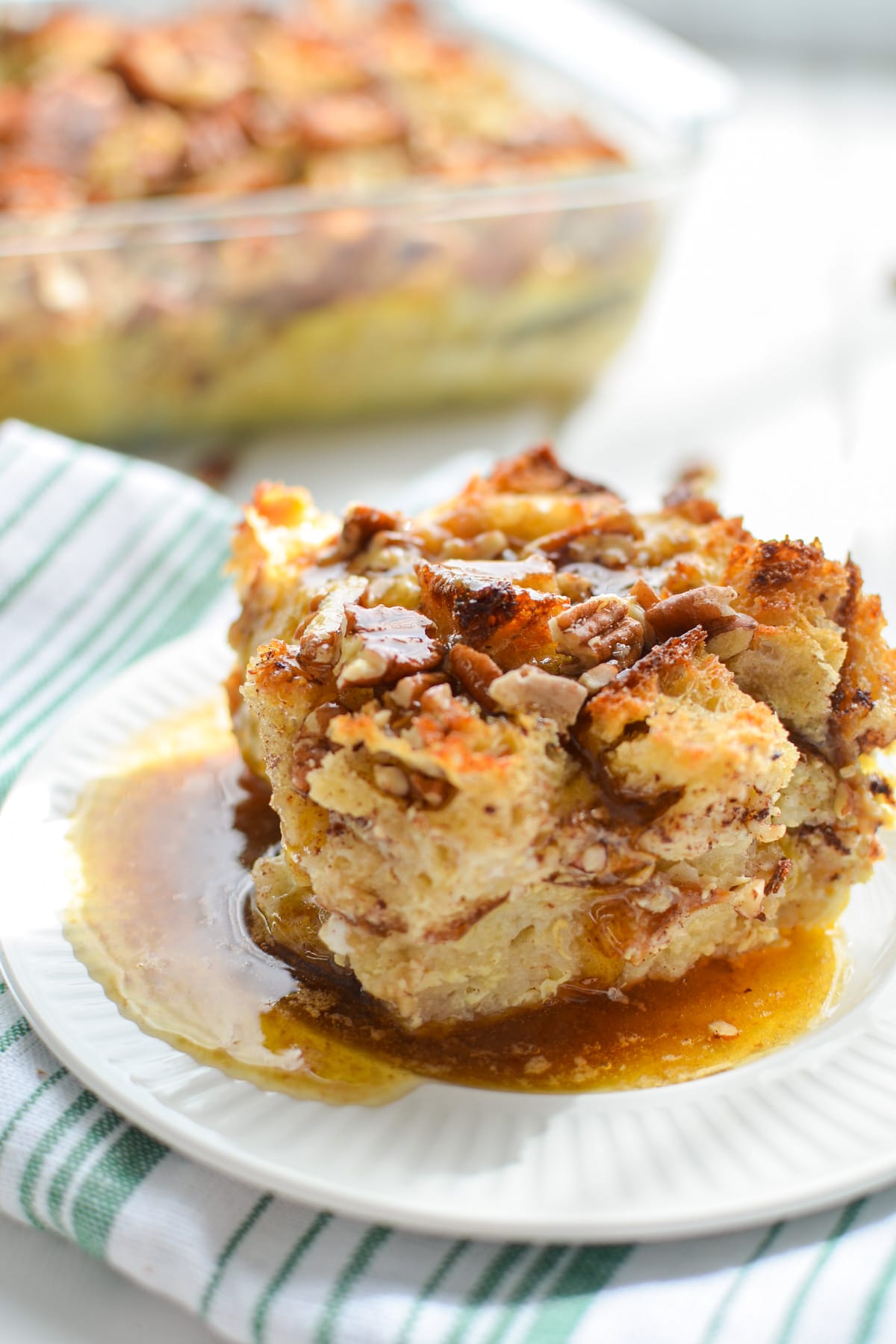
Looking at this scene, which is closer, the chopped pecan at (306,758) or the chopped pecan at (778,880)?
the chopped pecan at (306,758)

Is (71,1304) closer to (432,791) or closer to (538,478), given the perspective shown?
(432,791)

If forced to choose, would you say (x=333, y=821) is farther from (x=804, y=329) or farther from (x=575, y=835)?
(x=804, y=329)

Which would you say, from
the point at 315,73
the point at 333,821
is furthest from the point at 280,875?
the point at 315,73

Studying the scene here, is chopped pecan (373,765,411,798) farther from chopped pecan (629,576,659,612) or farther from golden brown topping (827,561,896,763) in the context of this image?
golden brown topping (827,561,896,763)

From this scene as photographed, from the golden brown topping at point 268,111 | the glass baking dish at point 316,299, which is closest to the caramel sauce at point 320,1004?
the glass baking dish at point 316,299

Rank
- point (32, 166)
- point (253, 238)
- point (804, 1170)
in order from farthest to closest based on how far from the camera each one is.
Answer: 1. point (32, 166)
2. point (253, 238)
3. point (804, 1170)

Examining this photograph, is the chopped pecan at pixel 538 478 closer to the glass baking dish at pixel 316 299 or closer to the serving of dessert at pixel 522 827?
the serving of dessert at pixel 522 827

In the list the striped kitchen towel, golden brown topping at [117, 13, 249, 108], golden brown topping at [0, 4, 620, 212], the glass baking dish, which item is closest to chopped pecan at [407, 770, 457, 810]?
the striped kitchen towel
